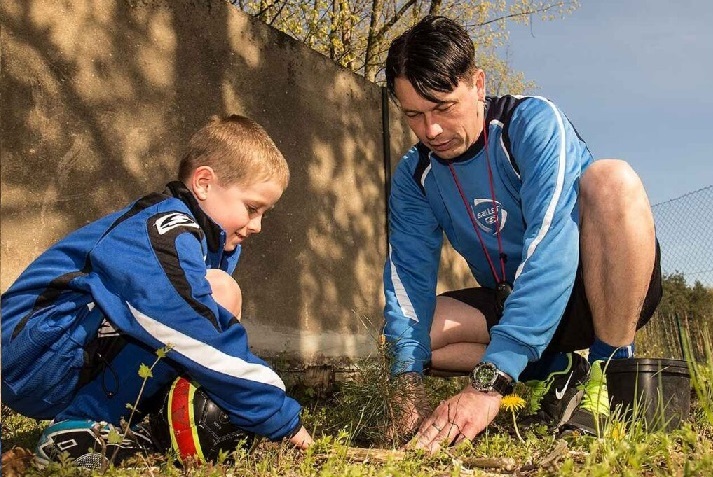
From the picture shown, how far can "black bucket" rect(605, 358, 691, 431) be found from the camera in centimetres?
278

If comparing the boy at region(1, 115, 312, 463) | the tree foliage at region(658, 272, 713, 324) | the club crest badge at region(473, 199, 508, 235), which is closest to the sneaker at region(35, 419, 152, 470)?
the boy at region(1, 115, 312, 463)

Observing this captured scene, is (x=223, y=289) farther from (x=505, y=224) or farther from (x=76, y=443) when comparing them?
(x=505, y=224)

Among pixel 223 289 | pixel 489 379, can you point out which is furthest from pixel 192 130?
pixel 489 379

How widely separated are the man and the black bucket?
113mm

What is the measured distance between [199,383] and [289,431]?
344 mm

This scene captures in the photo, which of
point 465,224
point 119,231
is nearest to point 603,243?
point 465,224

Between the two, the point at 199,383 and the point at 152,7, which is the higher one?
the point at 152,7

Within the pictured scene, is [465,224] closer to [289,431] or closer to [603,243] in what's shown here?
[603,243]

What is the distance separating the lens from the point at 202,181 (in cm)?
307

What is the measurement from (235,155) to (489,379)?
1.36 m

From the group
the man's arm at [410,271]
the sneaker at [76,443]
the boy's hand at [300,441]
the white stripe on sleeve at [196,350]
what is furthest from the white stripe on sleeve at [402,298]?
the sneaker at [76,443]

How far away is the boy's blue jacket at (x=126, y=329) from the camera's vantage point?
2.37 meters

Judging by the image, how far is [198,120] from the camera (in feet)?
15.2

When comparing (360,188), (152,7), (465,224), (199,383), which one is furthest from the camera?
(360,188)
